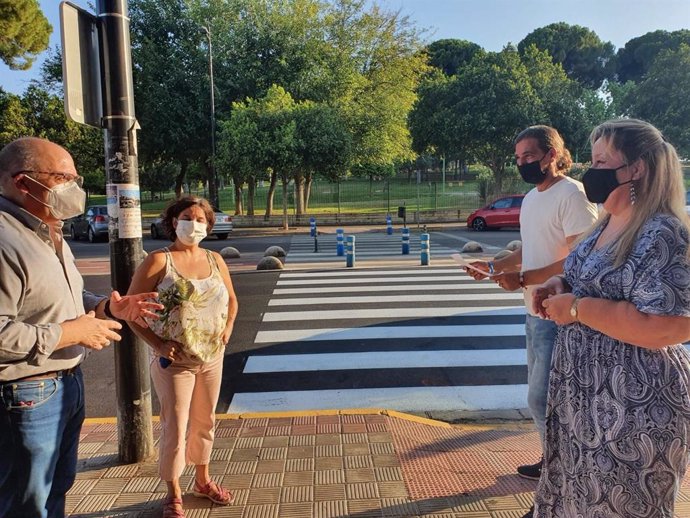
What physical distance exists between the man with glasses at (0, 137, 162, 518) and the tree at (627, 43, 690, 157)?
35.2m

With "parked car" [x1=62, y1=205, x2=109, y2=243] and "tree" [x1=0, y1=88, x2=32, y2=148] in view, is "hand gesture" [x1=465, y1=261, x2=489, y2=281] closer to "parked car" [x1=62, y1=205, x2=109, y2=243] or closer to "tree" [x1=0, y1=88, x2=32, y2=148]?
"parked car" [x1=62, y1=205, x2=109, y2=243]

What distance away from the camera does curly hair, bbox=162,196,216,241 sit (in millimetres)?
3221

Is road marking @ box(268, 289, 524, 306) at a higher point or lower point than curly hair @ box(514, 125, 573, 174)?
lower

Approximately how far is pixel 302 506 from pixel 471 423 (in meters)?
2.05

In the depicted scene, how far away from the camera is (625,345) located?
2025 mm

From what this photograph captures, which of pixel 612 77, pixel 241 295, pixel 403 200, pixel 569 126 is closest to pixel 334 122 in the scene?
pixel 403 200

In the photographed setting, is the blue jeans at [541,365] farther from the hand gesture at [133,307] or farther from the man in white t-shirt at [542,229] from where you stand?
the hand gesture at [133,307]

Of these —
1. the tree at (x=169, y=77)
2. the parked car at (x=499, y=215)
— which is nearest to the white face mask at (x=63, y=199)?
the parked car at (x=499, y=215)

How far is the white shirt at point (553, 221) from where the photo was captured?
124 inches

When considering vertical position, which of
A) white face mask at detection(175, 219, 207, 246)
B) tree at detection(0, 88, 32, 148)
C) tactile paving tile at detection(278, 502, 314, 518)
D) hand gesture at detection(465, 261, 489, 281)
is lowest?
tactile paving tile at detection(278, 502, 314, 518)

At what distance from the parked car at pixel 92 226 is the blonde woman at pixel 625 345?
22.2m

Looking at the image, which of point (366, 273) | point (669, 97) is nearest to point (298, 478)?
point (366, 273)

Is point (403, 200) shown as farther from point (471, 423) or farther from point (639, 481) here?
point (639, 481)

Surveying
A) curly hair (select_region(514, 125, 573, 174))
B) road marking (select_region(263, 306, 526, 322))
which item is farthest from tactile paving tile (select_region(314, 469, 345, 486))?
road marking (select_region(263, 306, 526, 322))
